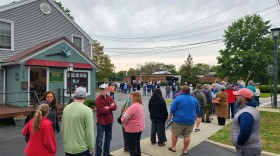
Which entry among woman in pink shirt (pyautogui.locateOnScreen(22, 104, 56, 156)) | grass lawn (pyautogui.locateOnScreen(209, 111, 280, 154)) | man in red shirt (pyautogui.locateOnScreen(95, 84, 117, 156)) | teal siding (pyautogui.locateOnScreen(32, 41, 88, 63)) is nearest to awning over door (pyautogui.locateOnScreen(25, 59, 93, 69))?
teal siding (pyautogui.locateOnScreen(32, 41, 88, 63))

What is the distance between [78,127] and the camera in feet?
11.8

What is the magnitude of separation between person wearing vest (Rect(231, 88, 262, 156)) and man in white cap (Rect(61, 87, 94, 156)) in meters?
2.32

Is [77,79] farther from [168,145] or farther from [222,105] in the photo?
[168,145]

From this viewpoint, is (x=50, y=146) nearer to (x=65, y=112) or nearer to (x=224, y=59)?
(x=65, y=112)

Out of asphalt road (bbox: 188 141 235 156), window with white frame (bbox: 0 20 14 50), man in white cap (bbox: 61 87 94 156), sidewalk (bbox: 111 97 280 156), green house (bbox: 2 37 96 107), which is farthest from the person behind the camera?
window with white frame (bbox: 0 20 14 50)

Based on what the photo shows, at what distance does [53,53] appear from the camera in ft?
44.9

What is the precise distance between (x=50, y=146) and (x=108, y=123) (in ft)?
6.81

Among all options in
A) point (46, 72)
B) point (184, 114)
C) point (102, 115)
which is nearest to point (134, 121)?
point (102, 115)

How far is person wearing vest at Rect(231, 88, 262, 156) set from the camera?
11.3 ft

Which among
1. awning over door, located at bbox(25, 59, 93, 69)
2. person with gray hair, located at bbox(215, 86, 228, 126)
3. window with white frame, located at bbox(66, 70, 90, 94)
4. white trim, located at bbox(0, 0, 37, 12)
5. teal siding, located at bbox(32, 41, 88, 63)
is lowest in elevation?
person with gray hair, located at bbox(215, 86, 228, 126)

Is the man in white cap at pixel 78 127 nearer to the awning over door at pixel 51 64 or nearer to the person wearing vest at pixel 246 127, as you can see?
the person wearing vest at pixel 246 127

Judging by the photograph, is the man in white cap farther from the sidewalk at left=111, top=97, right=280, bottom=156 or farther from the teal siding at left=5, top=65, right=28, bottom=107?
the teal siding at left=5, top=65, right=28, bottom=107

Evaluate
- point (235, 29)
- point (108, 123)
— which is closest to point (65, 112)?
point (108, 123)

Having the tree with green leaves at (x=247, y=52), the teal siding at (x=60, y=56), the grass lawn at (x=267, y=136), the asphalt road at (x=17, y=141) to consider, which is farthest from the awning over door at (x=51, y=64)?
the tree with green leaves at (x=247, y=52)
